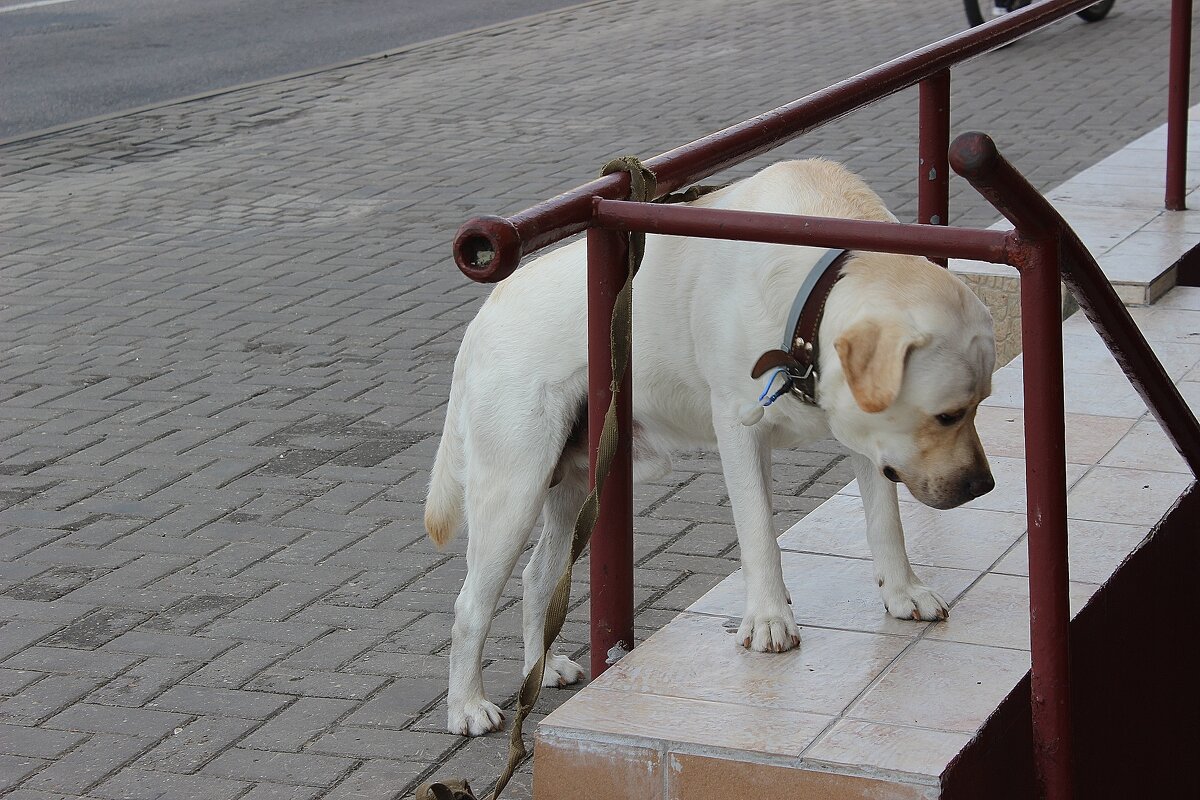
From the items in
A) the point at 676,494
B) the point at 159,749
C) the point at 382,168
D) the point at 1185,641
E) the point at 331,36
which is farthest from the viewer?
the point at 331,36

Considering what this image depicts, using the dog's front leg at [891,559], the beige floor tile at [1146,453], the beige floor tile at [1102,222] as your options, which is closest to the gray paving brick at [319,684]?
the dog's front leg at [891,559]

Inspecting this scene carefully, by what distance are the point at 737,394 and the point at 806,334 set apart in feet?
0.68

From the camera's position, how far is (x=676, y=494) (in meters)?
5.58

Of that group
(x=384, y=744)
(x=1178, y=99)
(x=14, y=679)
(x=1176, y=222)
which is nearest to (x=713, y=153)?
(x=384, y=744)

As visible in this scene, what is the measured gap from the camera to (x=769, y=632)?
3.22m

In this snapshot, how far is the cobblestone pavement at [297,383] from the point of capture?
4.09m

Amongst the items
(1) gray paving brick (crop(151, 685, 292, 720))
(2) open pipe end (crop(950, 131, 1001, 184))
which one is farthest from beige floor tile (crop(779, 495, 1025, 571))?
(2) open pipe end (crop(950, 131, 1001, 184))

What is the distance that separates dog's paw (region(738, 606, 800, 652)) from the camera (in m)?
3.22

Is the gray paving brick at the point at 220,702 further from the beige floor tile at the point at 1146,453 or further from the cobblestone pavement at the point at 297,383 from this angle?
the beige floor tile at the point at 1146,453

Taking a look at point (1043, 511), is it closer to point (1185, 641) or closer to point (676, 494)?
point (1185, 641)

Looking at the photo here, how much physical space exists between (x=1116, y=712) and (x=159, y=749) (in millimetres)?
2241

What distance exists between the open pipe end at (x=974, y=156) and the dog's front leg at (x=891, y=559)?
1138mm

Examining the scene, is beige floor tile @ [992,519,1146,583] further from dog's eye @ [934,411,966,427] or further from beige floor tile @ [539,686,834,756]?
beige floor tile @ [539,686,834,756]

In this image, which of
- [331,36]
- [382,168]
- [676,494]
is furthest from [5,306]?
[331,36]
